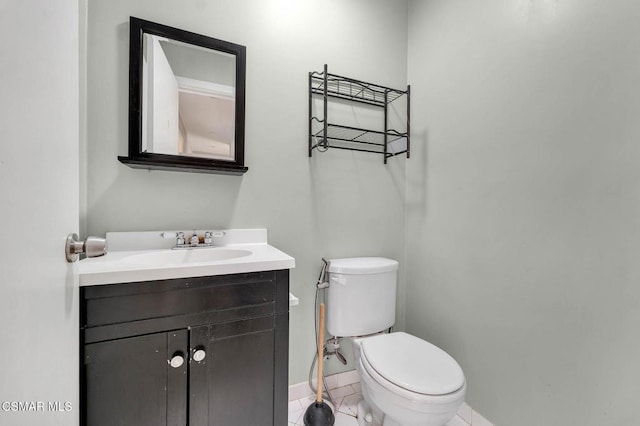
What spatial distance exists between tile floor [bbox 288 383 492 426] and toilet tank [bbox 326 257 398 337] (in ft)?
1.40

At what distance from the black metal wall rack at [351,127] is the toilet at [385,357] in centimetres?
69

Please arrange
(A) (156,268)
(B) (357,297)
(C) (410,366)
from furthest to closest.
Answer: (B) (357,297)
(C) (410,366)
(A) (156,268)

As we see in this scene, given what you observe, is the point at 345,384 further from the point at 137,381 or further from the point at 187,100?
the point at 187,100

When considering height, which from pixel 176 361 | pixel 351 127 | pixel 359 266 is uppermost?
pixel 351 127

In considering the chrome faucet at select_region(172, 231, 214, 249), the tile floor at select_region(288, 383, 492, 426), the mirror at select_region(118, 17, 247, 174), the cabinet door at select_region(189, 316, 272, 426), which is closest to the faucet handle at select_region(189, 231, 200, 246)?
the chrome faucet at select_region(172, 231, 214, 249)

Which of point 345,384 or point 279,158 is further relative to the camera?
point 345,384

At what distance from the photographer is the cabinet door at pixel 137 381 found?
0.82 metres

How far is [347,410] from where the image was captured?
1.48m

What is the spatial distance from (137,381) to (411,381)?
37.1 inches

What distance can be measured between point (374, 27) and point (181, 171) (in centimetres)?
147

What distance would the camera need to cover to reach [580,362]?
39.8 inches

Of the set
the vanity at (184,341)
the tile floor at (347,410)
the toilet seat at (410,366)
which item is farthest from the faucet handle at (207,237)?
the tile floor at (347,410)

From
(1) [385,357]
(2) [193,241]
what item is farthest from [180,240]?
(1) [385,357]

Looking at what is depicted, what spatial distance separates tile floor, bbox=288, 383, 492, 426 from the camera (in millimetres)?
1361
